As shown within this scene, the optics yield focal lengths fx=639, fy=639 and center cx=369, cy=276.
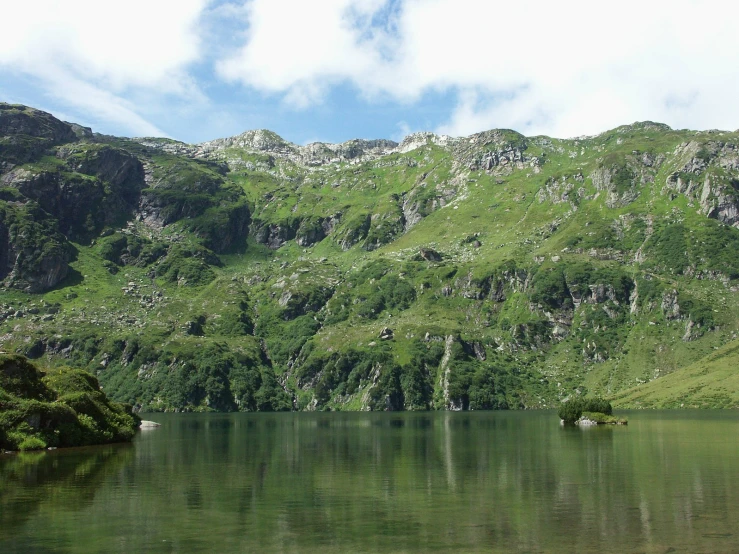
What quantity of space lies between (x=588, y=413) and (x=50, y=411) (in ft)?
411

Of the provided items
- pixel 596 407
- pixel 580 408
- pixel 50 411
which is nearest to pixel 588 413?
pixel 580 408

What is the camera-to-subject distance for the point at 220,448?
354ft

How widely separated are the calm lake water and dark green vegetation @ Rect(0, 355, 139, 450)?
9918mm

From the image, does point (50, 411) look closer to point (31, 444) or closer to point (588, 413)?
point (31, 444)

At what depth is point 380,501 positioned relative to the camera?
167ft

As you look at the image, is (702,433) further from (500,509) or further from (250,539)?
(250,539)

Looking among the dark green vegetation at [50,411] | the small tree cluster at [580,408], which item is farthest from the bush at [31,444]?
→ the small tree cluster at [580,408]

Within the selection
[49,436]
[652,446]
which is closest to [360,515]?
[652,446]

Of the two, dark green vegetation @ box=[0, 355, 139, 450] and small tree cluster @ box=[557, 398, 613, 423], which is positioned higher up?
dark green vegetation @ box=[0, 355, 139, 450]

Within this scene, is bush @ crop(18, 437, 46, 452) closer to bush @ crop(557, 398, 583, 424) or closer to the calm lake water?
the calm lake water

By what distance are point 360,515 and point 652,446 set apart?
6719 cm

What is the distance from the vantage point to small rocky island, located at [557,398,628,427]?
162 meters

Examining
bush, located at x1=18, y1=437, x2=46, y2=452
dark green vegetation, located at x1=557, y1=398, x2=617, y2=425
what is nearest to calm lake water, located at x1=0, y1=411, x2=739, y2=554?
bush, located at x1=18, y1=437, x2=46, y2=452

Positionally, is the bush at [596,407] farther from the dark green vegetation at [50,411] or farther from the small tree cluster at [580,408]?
the dark green vegetation at [50,411]
